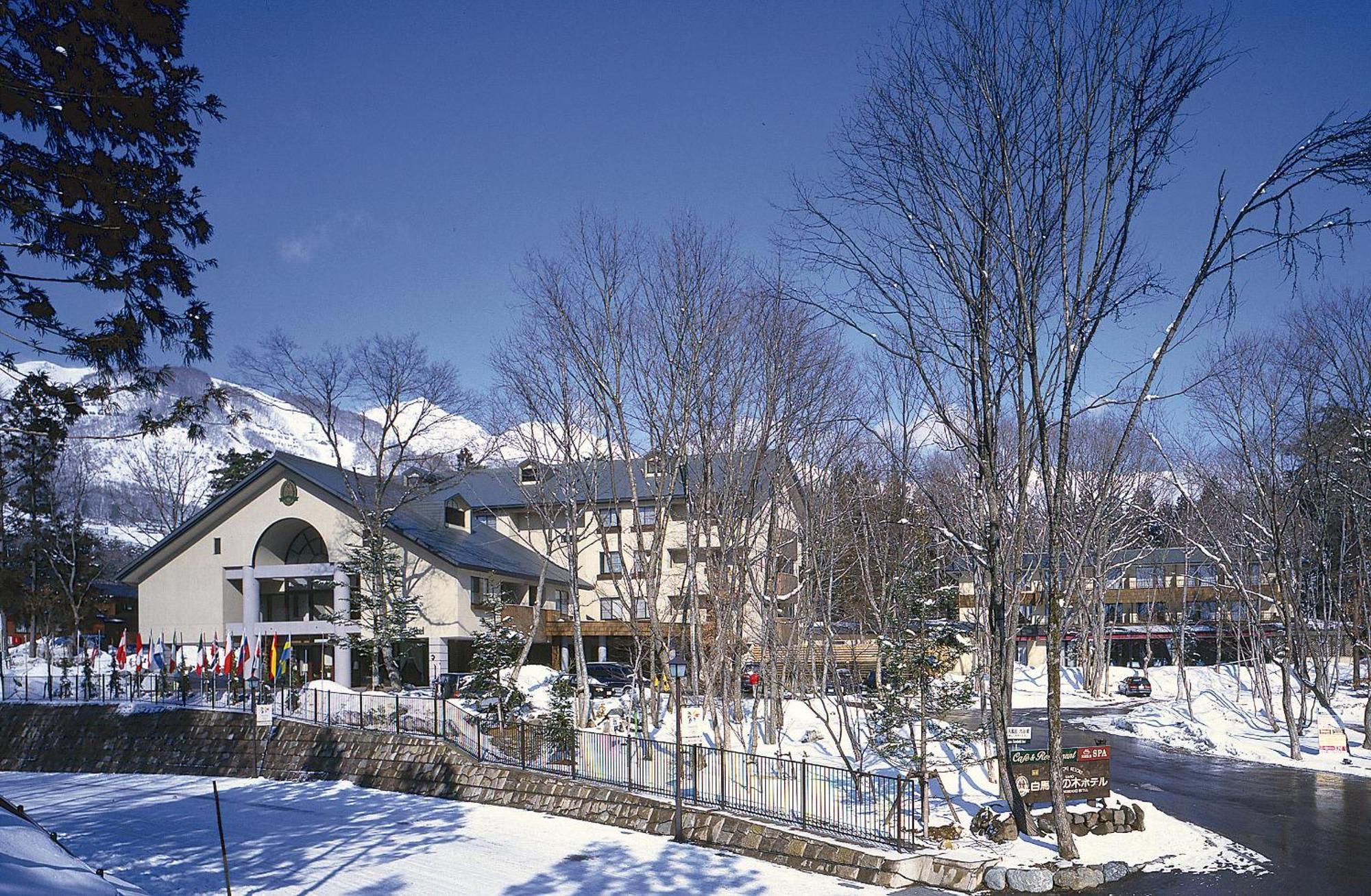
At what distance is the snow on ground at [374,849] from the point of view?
49.3 ft

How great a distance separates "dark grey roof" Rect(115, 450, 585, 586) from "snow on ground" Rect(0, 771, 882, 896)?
17148mm

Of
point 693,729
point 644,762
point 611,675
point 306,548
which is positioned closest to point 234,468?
point 306,548

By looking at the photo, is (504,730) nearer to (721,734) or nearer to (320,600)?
(721,734)

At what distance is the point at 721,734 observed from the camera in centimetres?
2394

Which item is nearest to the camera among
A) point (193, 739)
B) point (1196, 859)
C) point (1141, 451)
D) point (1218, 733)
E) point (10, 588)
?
point (1196, 859)

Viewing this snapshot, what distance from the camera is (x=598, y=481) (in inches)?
1609

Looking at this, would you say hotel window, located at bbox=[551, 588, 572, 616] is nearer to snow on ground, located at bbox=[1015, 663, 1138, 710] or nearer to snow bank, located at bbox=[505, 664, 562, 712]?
snow bank, located at bbox=[505, 664, 562, 712]

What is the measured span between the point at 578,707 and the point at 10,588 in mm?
33783

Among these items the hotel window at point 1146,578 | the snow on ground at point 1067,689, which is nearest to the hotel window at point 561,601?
the snow on ground at point 1067,689

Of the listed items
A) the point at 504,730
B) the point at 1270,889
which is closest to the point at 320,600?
the point at 504,730

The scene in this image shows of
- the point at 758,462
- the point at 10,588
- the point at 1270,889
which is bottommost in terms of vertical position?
the point at 1270,889

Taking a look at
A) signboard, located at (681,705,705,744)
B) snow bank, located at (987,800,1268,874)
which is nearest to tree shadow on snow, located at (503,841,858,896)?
snow bank, located at (987,800,1268,874)

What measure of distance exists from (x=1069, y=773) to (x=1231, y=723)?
2354 centimetres

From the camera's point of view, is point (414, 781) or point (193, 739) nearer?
point (414, 781)
